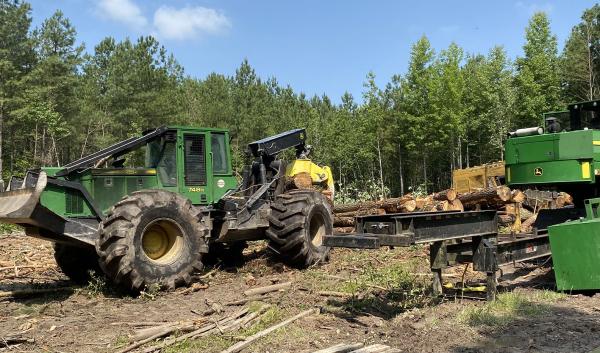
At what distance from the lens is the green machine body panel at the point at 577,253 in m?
7.12

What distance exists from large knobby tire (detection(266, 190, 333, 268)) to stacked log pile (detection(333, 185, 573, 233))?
11.5 feet

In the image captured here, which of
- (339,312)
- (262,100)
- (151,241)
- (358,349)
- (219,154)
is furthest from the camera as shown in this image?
(262,100)

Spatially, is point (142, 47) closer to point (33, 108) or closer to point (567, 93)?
point (33, 108)

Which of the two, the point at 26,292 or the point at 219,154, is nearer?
the point at 26,292

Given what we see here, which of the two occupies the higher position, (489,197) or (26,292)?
(489,197)

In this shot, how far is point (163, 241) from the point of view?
29.2 feet

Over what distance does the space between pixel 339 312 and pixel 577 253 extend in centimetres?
333

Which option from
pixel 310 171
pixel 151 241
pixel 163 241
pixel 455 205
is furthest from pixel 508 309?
pixel 455 205

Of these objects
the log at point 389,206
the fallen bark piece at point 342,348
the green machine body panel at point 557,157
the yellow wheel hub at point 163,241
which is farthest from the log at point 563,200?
the fallen bark piece at point 342,348

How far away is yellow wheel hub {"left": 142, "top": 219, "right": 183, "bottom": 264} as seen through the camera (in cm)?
866

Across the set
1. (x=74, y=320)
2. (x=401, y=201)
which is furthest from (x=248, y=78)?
(x=74, y=320)

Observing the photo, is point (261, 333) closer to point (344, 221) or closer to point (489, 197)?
point (344, 221)

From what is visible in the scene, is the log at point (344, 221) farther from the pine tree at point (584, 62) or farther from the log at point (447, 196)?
the pine tree at point (584, 62)

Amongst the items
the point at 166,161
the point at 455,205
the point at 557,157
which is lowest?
the point at 455,205
